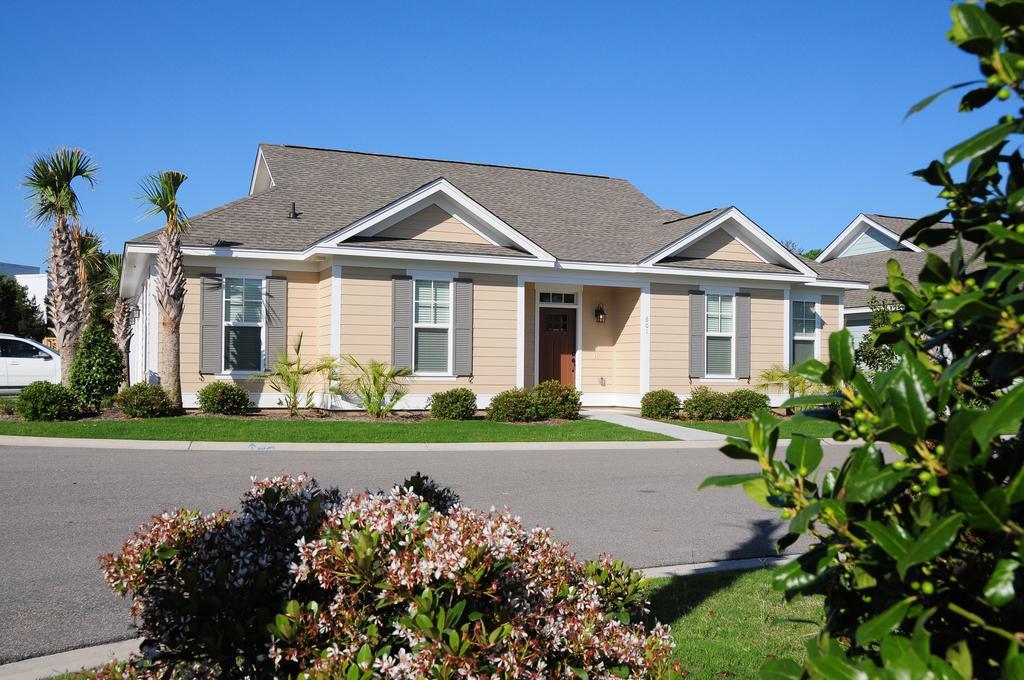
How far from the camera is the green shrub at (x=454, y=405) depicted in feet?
62.5

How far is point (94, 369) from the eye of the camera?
1859 cm

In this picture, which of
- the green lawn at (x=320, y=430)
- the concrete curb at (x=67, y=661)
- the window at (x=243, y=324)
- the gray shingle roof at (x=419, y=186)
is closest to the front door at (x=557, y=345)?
the gray shingle roof at (x=419, y=186)

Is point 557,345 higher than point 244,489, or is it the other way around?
point 557,345

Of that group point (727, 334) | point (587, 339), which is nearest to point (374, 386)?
point (587, 339)

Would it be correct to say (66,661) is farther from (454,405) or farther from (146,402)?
(454,405)

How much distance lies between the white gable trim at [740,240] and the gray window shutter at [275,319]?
902 cm

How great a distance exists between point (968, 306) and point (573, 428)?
1673 centimetres

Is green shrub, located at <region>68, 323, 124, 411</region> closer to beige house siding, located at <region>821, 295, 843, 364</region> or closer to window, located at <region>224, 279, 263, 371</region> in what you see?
window, located at <region>224, 279, 263, 371</region>

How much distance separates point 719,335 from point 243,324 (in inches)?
488

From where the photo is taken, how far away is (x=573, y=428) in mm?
18250

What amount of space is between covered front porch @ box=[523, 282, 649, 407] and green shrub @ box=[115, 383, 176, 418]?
9134 millimetres

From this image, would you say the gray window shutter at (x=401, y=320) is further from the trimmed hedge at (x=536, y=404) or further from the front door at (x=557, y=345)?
the front door at (x=557, y=345)

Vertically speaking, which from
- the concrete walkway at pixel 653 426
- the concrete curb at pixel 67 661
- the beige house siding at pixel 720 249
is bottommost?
the concrete curb at pixel 67 661

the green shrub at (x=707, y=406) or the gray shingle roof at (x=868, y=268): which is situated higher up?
the gray shingle roof at (x=868, y=268)
